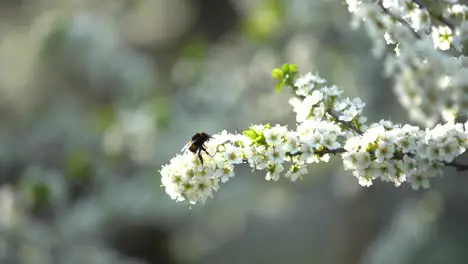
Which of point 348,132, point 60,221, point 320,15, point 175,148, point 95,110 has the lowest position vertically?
point 348,132

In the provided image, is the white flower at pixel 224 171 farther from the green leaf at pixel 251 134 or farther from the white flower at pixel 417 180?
the white flower at pixel 417 180

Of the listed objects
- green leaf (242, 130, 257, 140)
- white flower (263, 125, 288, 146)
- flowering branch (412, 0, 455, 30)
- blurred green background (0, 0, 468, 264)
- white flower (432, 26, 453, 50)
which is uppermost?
blurred green background (0, 0, 468, 264)

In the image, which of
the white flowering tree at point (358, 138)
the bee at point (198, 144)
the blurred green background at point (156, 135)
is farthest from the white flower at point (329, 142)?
the blurred green background at point (156, 135)

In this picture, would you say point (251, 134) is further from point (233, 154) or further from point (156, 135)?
point (156, 135)

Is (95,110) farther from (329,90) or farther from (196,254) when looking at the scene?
(329,90)

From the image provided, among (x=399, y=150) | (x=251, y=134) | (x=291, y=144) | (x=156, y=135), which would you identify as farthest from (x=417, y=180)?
(x=156, y=135)

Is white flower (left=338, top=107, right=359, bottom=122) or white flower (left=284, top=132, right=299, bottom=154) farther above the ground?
white flower (left=338, top=107, right=359, bottom=122)

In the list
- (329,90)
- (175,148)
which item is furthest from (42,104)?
(329,90)

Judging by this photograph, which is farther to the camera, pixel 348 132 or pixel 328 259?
pixel 328 259

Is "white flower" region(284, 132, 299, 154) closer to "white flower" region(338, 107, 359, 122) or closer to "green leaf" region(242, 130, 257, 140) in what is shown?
"green leaf" region(242, 130, 257, 140)

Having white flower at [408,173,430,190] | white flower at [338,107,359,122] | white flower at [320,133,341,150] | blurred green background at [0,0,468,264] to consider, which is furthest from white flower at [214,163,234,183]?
blurred green background at [0,0,468,264]
